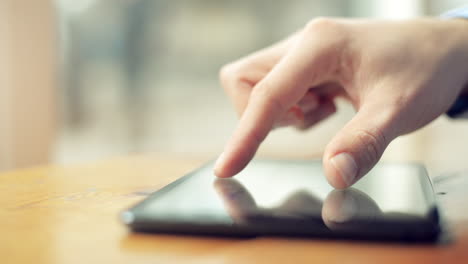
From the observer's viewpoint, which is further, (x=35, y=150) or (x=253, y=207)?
(x=35, y=150)

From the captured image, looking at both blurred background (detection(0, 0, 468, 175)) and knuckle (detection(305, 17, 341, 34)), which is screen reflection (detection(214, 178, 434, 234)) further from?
blurred background (detection(0, 0, 468, 175))

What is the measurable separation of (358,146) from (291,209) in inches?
4.5

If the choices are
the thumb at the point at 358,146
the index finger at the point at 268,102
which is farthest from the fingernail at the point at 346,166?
the index finger at the point at 268,102

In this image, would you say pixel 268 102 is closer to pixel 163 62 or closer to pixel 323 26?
pixel 323 26

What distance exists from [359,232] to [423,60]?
1.10 ft

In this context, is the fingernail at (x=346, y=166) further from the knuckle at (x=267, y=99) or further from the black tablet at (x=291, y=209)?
the knuckle at (x=267, y=99)

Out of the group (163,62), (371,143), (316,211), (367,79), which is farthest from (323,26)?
(163,62)

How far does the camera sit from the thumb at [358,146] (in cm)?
41

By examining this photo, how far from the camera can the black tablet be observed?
31 centimetres

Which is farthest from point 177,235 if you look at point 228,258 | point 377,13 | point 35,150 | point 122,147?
point 122,147

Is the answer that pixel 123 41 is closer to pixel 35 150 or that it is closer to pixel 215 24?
pixel 215 24

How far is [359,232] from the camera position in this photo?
30 centimetres

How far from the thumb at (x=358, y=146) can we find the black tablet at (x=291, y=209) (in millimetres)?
17

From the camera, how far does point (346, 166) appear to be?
41cm
